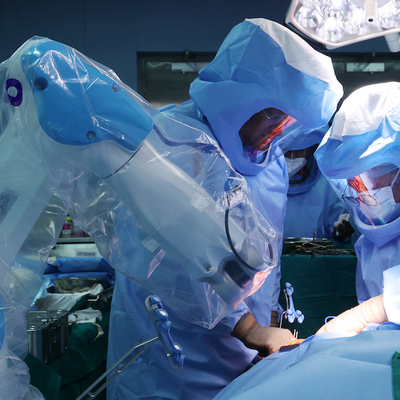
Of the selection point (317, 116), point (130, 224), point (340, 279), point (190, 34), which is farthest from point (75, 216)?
point (190, 34)

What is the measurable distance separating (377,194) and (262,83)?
2.63 feet

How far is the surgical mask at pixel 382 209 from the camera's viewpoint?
5.61 ft

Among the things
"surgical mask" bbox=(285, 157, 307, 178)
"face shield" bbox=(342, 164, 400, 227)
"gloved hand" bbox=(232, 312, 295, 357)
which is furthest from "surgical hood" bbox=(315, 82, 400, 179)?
"surgical mask" bbox=(285, 157, 307, 178)

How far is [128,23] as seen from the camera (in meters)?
4.33

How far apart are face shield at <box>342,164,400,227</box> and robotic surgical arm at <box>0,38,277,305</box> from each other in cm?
114

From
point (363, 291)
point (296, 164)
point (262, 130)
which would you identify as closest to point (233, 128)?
point (262, 130)

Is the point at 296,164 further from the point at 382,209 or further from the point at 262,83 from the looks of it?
the point at 262,83

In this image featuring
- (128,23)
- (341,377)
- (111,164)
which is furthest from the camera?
(128,23)

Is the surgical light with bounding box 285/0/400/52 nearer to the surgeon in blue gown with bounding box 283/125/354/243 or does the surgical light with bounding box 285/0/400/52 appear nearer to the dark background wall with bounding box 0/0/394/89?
the surgeon in blue gown with bounding box 283/125/354/243

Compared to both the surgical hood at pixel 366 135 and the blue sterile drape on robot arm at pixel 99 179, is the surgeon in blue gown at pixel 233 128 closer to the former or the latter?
the surgical hood at pixel 366 135

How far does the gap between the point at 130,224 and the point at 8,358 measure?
14.4 inches

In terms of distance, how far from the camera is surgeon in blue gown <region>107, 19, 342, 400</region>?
133 centimetres

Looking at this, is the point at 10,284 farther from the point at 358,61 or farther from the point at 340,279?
the point at 358,61

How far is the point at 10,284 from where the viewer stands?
0.84 m
